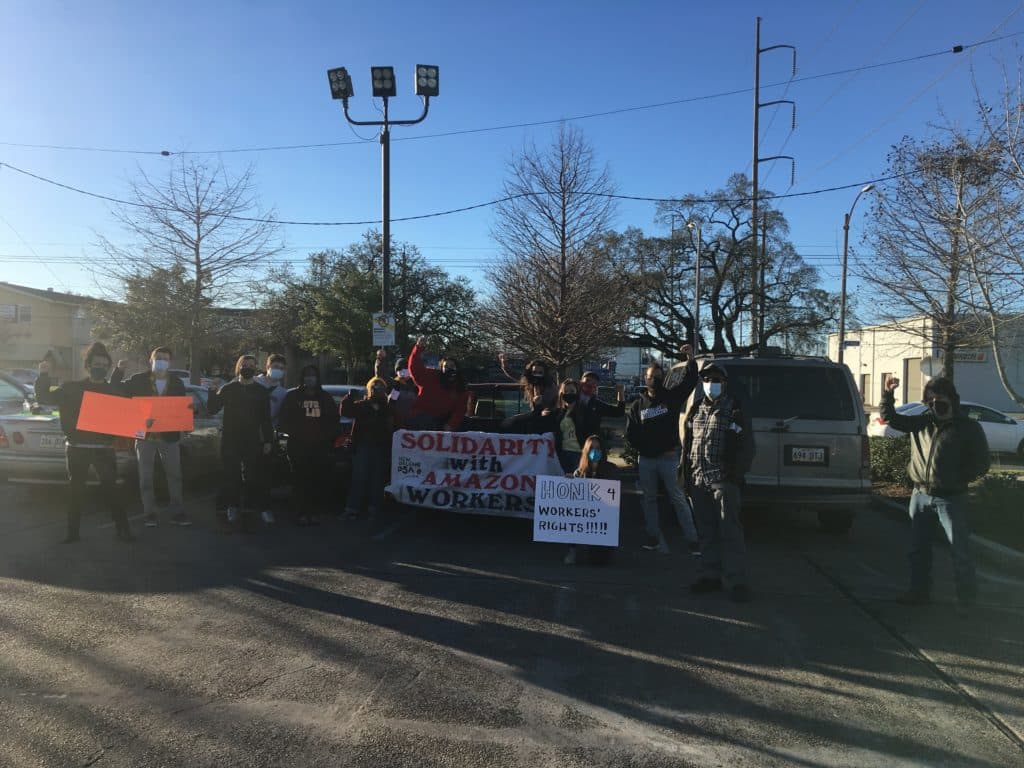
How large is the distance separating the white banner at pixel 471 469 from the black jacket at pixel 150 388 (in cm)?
236

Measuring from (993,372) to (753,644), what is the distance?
40.5 meters

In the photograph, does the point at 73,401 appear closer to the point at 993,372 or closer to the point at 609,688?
the point at 609,688

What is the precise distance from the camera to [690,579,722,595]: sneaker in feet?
20.1

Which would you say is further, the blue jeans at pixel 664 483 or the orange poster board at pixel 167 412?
the orange poster board at pixel 167 412

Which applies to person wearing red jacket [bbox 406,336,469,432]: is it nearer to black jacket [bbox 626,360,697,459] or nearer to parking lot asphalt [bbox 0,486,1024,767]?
parking lot asphalt [bbox 0,486,1024,767]

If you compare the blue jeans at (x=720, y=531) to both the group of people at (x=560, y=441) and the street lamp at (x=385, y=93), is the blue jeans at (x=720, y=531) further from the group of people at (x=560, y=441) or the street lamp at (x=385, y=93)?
the street lamp at (x=385, y=93)

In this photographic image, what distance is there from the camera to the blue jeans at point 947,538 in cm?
571

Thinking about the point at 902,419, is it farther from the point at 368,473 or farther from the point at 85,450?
the point at 85,450

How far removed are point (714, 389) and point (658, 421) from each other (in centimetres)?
122

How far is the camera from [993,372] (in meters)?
38.6

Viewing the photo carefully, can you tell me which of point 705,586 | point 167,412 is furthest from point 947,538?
point 167,412

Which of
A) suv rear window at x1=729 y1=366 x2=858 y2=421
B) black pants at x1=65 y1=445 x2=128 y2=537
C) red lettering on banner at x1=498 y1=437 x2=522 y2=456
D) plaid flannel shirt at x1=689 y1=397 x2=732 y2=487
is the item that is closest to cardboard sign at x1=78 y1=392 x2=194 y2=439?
black pants at x1=65 y1=445 x2=128 y2=537

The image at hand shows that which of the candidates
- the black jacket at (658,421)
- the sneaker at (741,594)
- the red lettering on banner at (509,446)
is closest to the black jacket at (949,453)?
the sneaker at (741,594)

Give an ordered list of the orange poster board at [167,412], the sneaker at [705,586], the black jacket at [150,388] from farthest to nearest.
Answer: the orange poster board at [167,412], the black jacket at [150,388], the sneaker at [705,586]
